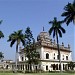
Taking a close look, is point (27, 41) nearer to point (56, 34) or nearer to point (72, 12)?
point (56, 34)

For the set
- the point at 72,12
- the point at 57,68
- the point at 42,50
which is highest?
the point at 72,12

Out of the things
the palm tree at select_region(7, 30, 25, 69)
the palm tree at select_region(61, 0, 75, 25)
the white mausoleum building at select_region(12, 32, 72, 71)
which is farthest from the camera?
the white mausoleum building at select_region(12, 32, 72, 71)

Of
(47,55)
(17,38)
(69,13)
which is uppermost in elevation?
(69,13)

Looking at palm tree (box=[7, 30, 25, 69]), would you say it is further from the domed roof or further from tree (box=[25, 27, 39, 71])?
the domed roof

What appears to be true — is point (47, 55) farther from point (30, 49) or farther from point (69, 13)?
point (69, 13)

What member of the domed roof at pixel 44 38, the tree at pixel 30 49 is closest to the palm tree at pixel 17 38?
the tree at pixel 30 49

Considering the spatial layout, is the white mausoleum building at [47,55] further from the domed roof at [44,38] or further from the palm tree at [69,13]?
the palm tree at [69,13]

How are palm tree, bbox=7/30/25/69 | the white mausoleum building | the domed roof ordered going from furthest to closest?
the domed roof, the white mausoleum building, palm tree, bbox=7/30/25/69

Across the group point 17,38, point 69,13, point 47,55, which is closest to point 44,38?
point 47,55

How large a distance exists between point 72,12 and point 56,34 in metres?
10.7

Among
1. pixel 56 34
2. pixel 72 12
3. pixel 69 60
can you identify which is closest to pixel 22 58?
pixel 69 60

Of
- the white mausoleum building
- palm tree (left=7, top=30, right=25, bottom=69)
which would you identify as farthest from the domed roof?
palm tree (left=7, top=30, right=25, bottom=69)

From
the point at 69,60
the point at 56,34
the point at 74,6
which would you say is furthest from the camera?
the point at 69,60

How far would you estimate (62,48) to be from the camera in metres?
91.3
